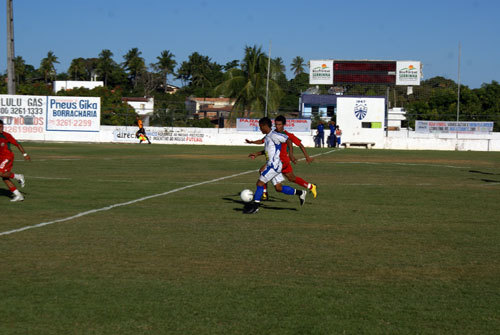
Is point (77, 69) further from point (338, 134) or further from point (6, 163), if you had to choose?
point (6, 163)

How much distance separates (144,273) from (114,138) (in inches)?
1678

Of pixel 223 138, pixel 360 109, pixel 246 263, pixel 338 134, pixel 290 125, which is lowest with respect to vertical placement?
pixel 246 263

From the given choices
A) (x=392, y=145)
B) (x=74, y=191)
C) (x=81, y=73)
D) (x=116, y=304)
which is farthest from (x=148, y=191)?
(x=81, y=73)

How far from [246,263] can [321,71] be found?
234ft

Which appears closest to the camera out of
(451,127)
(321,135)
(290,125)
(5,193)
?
(5,193)

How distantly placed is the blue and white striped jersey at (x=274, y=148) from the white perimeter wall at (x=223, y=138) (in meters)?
35.4

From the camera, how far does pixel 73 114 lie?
48.0 meters

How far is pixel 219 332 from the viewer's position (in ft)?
16.4

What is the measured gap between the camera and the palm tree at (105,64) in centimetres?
15200

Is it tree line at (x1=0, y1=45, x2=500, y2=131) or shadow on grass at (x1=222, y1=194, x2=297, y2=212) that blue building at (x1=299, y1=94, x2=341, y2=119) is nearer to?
tree line at (x1=0, y1=45, x2=500, y2=131)

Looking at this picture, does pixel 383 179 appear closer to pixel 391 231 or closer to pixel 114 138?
pixel 391 231

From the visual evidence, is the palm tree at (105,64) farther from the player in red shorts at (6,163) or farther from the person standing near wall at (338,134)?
the player in red shorts at (6,163)

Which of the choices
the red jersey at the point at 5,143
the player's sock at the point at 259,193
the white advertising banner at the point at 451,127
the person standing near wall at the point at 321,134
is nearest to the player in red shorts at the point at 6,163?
the red jersey at the point at 5,143

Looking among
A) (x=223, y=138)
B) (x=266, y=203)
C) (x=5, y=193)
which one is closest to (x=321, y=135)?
(x=223, y=138)
